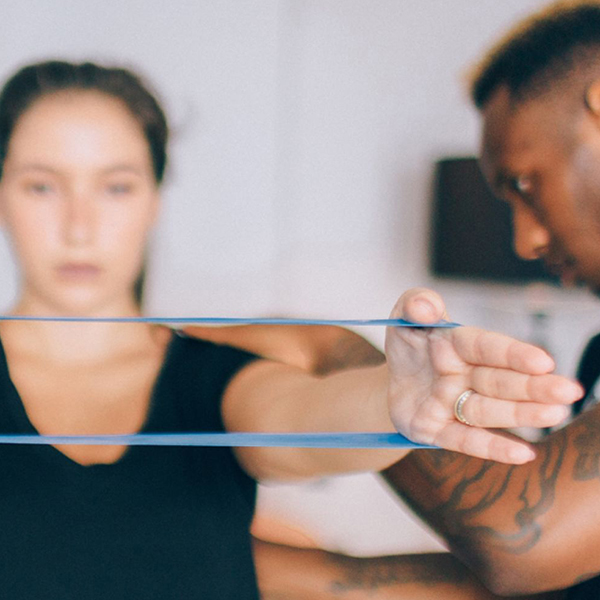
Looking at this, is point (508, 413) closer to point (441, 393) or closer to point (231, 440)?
point (441, 393)

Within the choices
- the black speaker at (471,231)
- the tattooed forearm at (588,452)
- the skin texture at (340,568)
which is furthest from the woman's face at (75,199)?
the black speaker at (471,231)

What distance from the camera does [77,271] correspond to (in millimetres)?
929

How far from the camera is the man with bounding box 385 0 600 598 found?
23.8 inches

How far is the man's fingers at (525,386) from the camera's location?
410 millimetres

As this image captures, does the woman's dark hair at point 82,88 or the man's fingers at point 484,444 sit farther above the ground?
the woman's dark hair at point 82,88

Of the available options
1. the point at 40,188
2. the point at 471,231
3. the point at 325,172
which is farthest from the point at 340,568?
the point at 325,172

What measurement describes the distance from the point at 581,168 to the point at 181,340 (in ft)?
1.75

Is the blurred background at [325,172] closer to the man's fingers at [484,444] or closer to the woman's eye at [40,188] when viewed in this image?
the woman's eye at [40,188]

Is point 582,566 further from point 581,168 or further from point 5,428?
point 5,428

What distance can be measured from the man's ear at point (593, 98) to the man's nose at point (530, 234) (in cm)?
15

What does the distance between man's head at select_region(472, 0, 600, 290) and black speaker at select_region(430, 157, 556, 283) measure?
1.09 m

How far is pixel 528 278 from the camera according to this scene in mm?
1969

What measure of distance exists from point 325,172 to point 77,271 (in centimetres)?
154

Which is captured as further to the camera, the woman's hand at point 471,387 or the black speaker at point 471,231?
the black speaker at point 471,231
